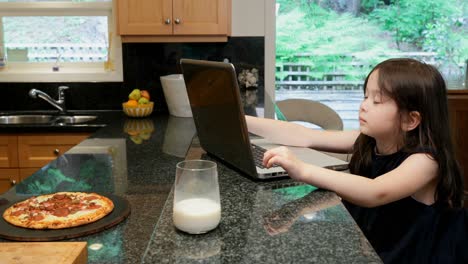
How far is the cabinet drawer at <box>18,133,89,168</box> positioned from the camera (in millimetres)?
3092

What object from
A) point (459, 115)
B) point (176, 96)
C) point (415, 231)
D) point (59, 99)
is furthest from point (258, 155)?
point (459, 115)

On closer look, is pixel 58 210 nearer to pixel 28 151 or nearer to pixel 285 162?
pixel 285 162

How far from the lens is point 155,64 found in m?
3.59

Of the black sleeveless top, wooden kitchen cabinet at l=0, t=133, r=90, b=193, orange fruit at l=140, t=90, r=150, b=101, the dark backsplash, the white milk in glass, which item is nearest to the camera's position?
the white milk in glass

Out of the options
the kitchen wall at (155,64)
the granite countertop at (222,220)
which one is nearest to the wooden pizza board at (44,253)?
the granite countertop at (222,220)

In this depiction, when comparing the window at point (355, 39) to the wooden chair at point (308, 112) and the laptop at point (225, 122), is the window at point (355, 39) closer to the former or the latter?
the wooden chair at point (308, 112)

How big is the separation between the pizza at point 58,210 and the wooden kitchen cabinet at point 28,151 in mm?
1727

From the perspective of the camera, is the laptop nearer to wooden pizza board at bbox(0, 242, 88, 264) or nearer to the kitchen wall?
wooden pizza board at bbox(0, 242, 88, 264)

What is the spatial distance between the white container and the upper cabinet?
0.28 m

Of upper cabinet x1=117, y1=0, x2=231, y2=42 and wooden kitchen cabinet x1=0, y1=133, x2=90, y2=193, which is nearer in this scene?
wooden kitchen cabinet x1=0, y1=133, x2=90, y2=193

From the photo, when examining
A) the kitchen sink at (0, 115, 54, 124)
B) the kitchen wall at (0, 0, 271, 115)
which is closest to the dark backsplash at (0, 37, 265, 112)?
the kitchen wall at (0, 0, 271, 115)

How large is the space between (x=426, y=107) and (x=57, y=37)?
2899mm

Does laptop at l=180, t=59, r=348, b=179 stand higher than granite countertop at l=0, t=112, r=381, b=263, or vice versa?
laptop at l=180, t=59, r=348, b=179

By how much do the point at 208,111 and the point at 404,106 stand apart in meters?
0.55
